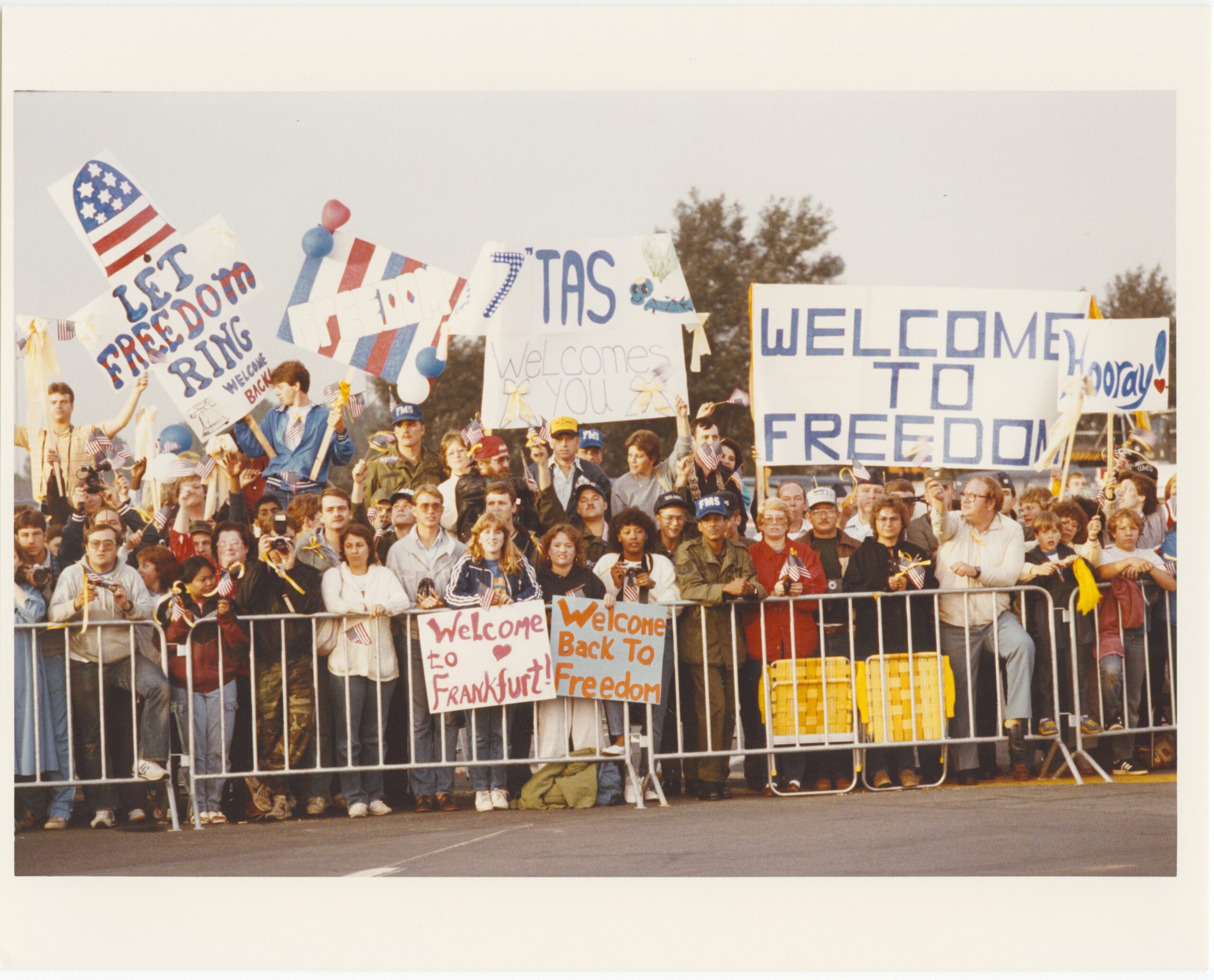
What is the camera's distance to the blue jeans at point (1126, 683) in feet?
30.9

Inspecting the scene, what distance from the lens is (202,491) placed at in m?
9.30

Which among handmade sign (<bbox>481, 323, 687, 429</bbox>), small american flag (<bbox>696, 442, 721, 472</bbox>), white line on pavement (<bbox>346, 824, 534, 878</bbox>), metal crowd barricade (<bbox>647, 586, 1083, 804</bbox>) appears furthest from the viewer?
small american flag (<bbox>696, 442, 721, 472</bbox>)

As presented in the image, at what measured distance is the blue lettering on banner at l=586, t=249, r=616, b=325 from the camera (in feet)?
29.9

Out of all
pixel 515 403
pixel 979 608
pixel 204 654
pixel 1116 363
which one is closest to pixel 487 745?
pixel 204 654

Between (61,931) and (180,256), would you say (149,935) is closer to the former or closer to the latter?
(61,931)

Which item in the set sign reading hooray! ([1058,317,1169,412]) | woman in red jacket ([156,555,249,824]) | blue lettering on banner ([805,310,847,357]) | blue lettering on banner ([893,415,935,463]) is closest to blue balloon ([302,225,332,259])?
woman in red jacket ([156,555,249,824])

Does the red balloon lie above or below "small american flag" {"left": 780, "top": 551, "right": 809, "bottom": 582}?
above

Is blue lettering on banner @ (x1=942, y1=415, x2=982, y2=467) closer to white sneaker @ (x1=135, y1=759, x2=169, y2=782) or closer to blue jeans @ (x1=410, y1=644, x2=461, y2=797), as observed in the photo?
blue jeans @ (x1=410, y1=644, x2=461, y2=797)

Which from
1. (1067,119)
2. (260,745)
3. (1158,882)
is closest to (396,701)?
(260,745)

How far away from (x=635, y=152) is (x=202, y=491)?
10.7 ft

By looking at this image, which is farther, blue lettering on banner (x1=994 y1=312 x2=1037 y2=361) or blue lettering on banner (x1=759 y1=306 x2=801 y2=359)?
blue lettering on banner (x1=759 y1=306 x2=801 y2=359)

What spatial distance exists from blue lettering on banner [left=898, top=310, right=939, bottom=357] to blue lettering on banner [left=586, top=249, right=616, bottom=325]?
1708mm

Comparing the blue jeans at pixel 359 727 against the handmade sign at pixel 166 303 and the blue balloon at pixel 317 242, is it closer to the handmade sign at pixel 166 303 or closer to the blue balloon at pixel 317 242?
the handmade sign at pixel 166 303

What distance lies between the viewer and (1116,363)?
30.1ft
